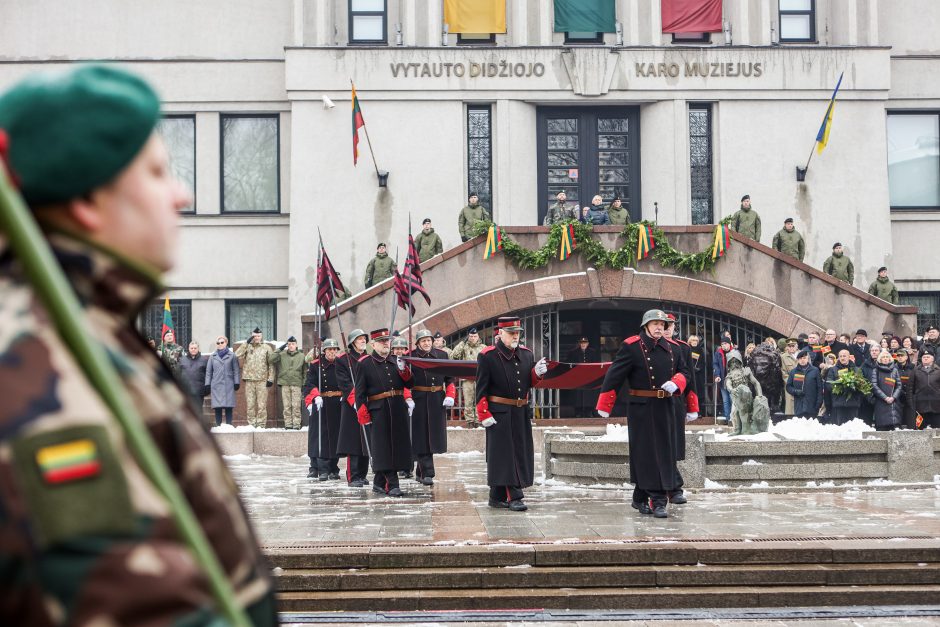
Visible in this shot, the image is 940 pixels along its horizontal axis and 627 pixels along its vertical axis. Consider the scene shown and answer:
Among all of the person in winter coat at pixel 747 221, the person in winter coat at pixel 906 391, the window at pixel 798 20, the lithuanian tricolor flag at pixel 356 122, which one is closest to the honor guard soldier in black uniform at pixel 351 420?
the person in winter coat at pixel 906 391

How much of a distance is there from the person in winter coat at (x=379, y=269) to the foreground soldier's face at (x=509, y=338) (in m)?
12.7

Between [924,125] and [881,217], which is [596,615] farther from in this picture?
[924,125]

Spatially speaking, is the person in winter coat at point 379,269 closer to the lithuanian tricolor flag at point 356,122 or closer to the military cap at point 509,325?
the lithuanian tricolor flag at point 356,122

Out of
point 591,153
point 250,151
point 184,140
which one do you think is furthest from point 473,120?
point 184,140

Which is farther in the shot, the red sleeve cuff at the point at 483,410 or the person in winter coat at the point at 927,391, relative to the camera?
the person in winter coat at the point at 927,391

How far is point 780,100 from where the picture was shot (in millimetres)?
31734

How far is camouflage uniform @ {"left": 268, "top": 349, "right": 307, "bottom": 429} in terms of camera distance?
25.1 meters

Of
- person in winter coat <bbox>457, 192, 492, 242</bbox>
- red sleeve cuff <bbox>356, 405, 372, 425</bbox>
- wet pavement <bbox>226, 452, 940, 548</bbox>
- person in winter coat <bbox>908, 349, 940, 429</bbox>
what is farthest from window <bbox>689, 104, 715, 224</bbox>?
red sleeve cuff <bbox>356, 405, 372, 425</bbox>

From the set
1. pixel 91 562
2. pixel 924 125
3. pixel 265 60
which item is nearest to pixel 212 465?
pixel 91 562

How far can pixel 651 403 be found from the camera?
1373cm

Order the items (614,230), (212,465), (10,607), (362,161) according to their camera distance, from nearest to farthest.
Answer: (10,607) → (212,465) → (614,230) → (362,161)

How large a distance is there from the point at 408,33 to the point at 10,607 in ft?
102

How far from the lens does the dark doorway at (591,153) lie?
32344 millimetres

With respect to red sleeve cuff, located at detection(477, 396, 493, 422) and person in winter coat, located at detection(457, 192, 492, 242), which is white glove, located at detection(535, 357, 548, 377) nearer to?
red sleeve cuff, located at detection(477, 396, 493, 422)
